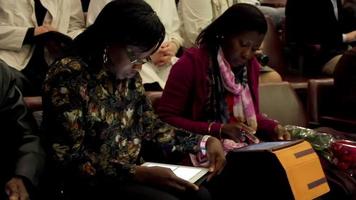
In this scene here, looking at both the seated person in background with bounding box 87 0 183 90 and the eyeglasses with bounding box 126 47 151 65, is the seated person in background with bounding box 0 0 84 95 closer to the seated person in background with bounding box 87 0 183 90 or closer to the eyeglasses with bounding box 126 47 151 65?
the seated person in background with bounding box 87 0 183 90

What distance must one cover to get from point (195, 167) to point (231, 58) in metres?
0.59

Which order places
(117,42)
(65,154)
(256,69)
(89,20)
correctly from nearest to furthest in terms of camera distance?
(65,154) < (117,42) < (256,69) < (89,20)

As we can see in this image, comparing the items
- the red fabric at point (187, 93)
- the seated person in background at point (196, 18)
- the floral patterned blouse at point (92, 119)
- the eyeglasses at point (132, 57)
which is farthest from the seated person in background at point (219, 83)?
the seated person in background at point (196, 18)

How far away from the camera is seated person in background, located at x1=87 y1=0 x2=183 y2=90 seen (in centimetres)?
282

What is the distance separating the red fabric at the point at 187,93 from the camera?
83.7 inches

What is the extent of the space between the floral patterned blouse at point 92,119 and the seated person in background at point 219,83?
306 millimetres

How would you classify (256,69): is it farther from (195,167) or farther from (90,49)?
(90,49)

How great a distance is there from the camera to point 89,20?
9.43 ft

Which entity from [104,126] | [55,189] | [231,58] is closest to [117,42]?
[104,126]

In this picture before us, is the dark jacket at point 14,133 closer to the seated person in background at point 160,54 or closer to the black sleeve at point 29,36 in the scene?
the black sleeve at point 29,36

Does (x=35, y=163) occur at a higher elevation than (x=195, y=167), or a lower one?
higher

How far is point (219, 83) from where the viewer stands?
220 centimetres

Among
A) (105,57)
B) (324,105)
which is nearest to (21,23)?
(105,57)

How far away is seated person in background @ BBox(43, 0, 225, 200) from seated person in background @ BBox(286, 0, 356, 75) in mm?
2239
